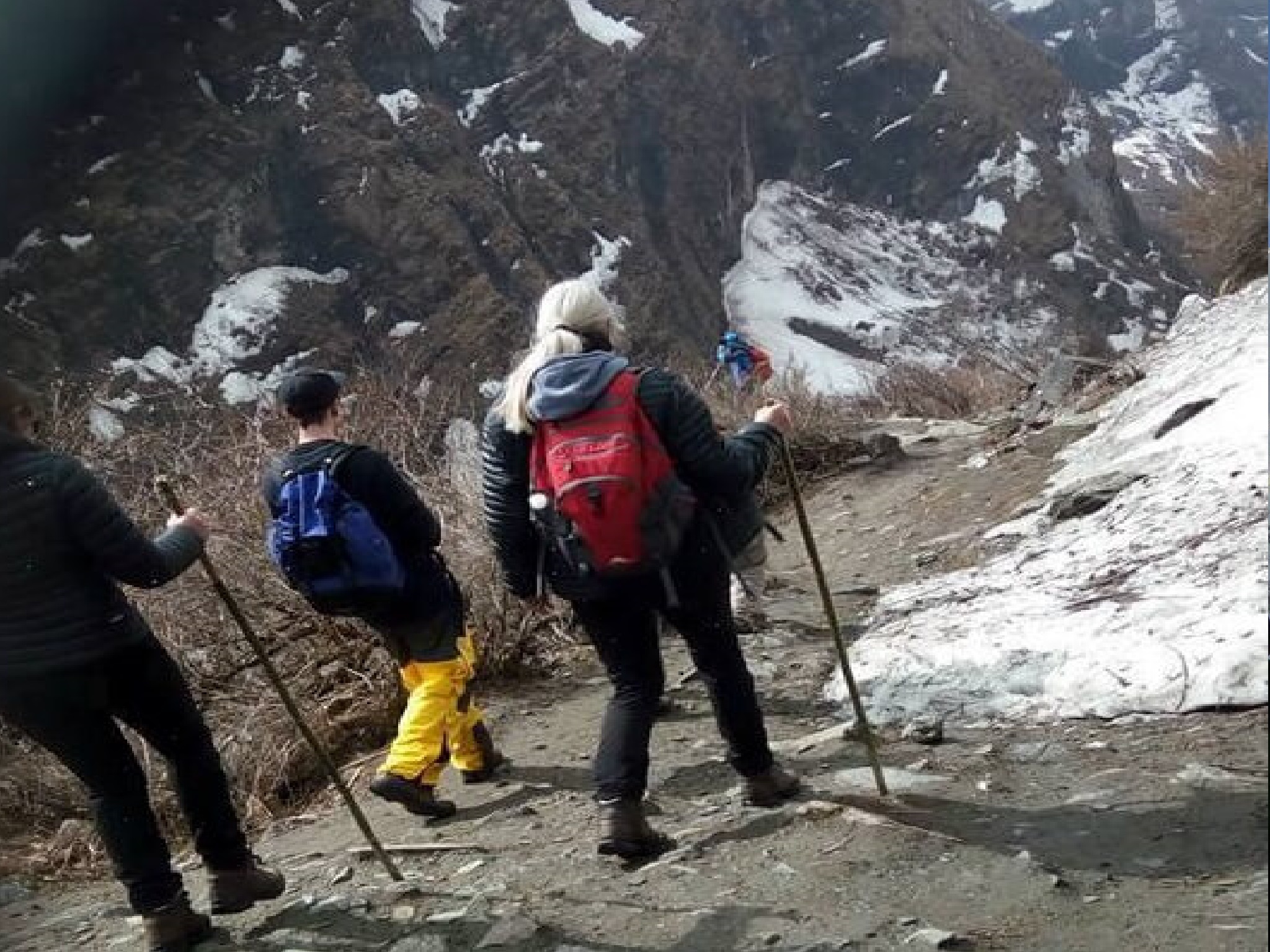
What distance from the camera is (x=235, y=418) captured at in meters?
8.09

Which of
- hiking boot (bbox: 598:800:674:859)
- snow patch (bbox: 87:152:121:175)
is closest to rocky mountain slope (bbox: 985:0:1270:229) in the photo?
snow patch (bbox: 87:152:121:175)

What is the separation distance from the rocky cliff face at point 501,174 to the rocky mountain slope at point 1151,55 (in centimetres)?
5557

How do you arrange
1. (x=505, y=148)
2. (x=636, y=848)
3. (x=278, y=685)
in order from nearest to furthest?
(x=636, y=848), (x=278, y=685), (x=505, y=148)

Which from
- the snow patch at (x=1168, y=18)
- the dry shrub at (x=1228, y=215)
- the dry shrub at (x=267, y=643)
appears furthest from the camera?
the snow patch at (x=1168, y=18)

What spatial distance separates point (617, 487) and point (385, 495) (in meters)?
1.09

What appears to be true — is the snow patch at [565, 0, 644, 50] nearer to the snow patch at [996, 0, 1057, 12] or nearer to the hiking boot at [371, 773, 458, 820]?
the hiking boot at [371, 773, 458, 820]

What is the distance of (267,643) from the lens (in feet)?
21.6

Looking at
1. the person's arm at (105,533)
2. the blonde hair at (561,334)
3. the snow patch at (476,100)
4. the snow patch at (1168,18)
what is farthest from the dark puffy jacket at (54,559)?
the snow patch at (1168,18)

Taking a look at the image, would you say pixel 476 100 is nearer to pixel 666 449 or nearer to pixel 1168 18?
pixel 666 449

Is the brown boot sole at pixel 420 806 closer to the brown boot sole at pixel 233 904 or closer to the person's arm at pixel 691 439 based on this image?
the brown boot sole at pixel 233 904

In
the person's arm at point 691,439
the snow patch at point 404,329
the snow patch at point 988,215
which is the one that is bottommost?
the person's arm at point 691,439

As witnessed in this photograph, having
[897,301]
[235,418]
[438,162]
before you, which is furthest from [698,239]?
[235,418]

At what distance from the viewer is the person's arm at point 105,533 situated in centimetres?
343

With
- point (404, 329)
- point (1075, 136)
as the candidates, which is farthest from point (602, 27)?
point (1075, 136)
